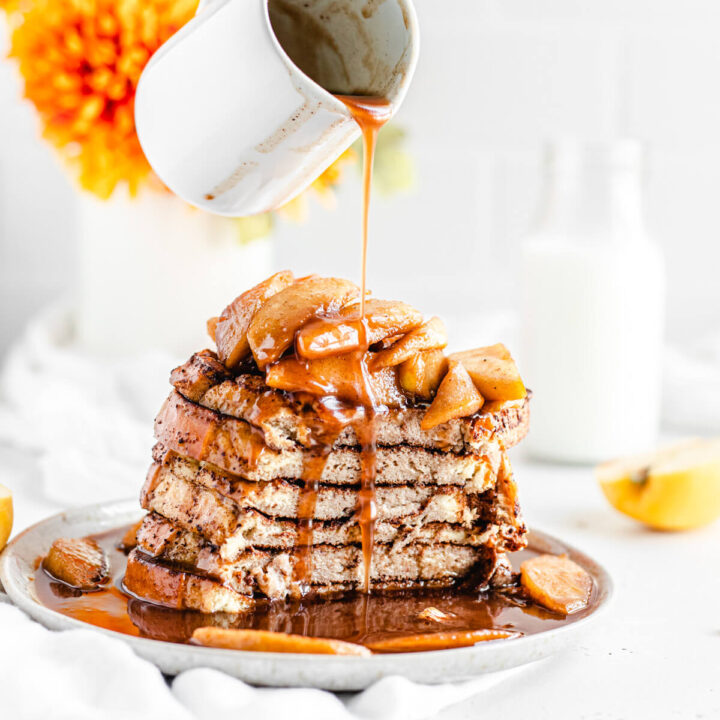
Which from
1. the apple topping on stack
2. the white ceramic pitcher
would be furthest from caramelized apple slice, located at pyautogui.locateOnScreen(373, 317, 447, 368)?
the white ceramic pitcher

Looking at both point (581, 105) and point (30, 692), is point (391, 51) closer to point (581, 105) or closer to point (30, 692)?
point (30, 692)

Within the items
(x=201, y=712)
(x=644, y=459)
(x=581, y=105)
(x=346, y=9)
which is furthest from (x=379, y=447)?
(x=581, y=105)

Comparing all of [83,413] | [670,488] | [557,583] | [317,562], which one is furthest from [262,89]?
[83,413]

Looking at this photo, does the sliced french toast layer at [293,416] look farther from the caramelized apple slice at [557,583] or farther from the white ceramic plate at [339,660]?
the white ceramic plate at [339,660]

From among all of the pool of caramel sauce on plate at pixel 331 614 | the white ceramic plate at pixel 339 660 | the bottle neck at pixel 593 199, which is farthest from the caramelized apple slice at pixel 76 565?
the bottle neck at pixel 593 199

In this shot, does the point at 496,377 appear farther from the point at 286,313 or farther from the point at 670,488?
the point at 670,488

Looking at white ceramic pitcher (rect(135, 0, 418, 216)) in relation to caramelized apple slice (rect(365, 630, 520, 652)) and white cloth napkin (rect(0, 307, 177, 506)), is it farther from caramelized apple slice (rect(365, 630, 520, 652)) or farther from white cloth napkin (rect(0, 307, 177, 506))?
white cloth napkin (rect(0, 307, 177, 506))
